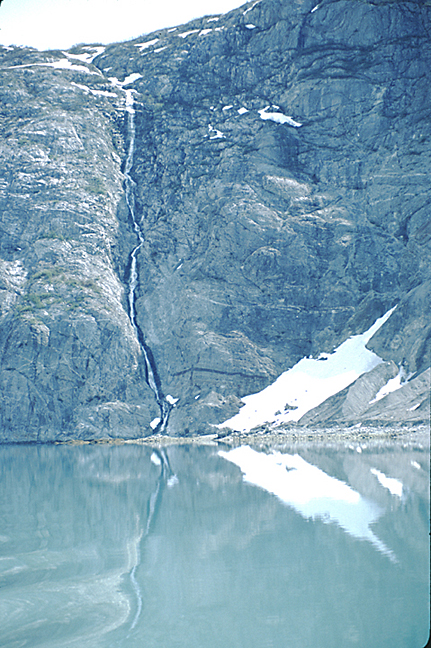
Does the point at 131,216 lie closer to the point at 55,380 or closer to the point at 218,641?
the point at 55,380

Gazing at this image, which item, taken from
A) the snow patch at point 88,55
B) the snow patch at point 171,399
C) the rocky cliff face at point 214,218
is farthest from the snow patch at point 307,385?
the snow patch at point 88,55

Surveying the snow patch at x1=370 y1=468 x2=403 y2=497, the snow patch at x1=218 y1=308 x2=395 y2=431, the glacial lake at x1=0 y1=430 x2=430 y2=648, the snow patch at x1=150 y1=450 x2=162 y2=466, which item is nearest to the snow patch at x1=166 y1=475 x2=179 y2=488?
the glacial lake at x1=0 y1=430 x2=430 y2=648

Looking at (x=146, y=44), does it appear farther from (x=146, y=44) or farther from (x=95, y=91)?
(x=95, y=91)

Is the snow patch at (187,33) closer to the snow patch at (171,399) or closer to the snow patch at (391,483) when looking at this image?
the snow patch at (171,399)

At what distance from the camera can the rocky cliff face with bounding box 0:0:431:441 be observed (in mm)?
67750

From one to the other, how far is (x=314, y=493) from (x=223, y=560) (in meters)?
9.42

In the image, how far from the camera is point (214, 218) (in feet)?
259

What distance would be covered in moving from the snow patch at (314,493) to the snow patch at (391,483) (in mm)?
1367

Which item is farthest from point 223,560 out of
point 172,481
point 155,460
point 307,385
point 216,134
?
point 216,134

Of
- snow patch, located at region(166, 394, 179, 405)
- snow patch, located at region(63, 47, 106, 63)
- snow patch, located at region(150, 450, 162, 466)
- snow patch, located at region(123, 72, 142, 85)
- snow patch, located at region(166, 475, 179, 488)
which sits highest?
snow patch, located at region(63, 47, 106, 63)

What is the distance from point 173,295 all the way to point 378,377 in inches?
1170

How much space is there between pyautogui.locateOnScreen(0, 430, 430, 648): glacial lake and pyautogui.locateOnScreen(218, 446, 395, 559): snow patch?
3.5 inches

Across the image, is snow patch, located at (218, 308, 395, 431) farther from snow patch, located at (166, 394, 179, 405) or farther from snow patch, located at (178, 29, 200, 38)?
snow patch, located at (178, 29, 200, 38)

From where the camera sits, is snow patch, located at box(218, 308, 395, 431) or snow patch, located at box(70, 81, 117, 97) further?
snow patch, located at box(70, 81, 117, 97)
